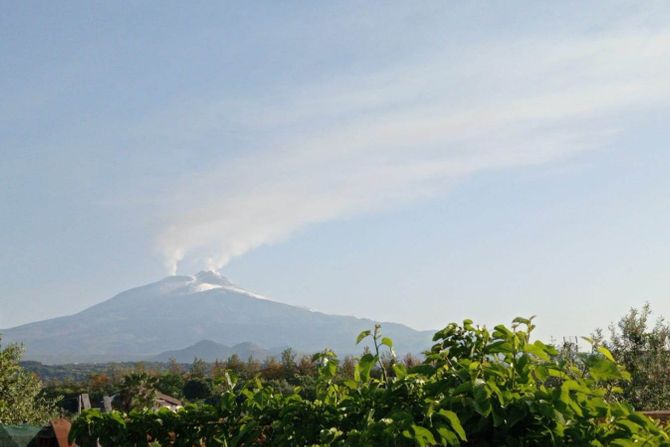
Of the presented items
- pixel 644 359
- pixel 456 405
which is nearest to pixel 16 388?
pixel 644 359

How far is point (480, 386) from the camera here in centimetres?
355

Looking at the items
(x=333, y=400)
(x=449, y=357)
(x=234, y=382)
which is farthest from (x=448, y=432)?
(x=234, y=382)

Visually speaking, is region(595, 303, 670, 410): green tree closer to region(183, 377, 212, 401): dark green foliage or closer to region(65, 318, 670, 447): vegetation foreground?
region(65, 318, 670, 447): vegetation foreground

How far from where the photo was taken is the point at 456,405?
143 inches

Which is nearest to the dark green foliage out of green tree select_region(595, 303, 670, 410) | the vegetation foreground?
green tree select_region(595, 303, 670, 410)

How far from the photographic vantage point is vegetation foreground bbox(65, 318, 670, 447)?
3516mm

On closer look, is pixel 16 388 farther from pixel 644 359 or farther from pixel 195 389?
pixel 195 389

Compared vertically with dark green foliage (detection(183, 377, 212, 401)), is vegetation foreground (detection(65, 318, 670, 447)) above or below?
above

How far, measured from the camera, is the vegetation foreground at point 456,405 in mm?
3516

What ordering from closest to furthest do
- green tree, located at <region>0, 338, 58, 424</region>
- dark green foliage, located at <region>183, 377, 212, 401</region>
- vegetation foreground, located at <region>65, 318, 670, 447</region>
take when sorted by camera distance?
vegetation foreground, located at <region>65, 318, 670, 447</region> → green tree, located at <region>0, 338, 58, 424</region> → dark green foliage, located at <region>183, 377, 212, 401</region>

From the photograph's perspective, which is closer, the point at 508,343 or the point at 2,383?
the point at 508,343

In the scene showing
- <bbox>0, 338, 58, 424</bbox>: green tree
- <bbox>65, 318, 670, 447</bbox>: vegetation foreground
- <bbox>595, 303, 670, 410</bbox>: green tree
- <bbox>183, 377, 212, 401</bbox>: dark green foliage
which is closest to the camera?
<bbox>65, 318, 670, 447</bbox>: vegetation foreground

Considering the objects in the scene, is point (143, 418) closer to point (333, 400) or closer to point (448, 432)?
point (333, 400)

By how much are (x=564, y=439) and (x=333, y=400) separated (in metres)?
1.40
